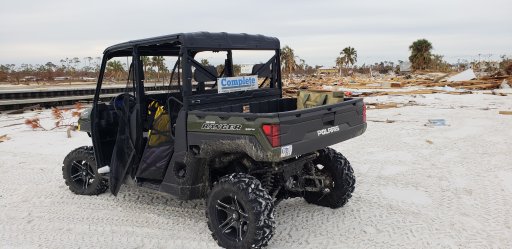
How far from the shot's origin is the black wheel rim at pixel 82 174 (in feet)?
21.2

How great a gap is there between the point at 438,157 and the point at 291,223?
459 centimetres

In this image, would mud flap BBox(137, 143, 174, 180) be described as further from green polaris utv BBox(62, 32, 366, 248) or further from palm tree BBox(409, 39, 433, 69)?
palm tree BBox(409, 39, 433, 69)

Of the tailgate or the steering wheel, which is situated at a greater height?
the steering wheel

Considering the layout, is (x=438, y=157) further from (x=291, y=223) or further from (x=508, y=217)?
(x=291, y=223)

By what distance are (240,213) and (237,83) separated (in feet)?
5.49

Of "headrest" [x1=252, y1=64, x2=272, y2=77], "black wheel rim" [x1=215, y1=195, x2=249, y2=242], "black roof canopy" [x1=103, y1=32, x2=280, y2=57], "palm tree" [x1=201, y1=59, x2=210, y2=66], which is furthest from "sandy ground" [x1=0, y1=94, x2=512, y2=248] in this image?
"black roof canopy" [x1=103, y1=32, x2=280, y2=57]

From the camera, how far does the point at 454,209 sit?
18.1 ft

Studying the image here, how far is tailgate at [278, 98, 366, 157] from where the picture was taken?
13.4ft

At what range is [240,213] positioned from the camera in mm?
4375

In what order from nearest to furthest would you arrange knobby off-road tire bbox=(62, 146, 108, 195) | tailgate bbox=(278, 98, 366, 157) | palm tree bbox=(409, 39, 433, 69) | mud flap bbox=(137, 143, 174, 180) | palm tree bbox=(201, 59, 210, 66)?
tailgate bbox=(278, 98, 366, 157)
palm tree bbox=(201, 59, 210, 66)
mud flap bbox=(137, 143, 174, 180)
knobby off-road tire bbox=(62, 146, 108, 195)
palm tree bbox=(409, 39, 433, 69)

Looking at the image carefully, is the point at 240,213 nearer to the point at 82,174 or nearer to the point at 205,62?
the point at 205,62

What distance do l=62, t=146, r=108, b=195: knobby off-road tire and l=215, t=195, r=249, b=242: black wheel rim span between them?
8.15 ft

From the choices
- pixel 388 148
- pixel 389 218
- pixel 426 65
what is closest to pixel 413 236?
pixel 389 218

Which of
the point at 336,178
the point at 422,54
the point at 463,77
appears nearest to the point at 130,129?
the point at 336,178
